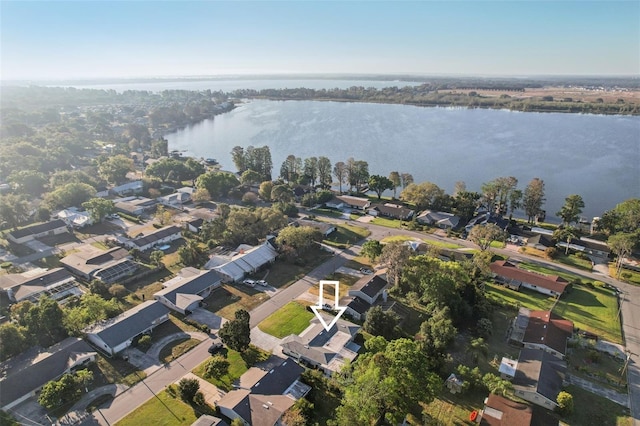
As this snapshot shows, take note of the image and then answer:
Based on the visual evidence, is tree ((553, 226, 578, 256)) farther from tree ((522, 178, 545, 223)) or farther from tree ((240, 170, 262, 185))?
tree ((240, 170, 262, 185))

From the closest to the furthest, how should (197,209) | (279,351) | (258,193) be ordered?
(279,351)
(197,209)
(258,193)

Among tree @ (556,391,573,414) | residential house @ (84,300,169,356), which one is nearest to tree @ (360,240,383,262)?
tree @ (556,391,573,414)

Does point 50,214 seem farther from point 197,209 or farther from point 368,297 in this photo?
point 368,297

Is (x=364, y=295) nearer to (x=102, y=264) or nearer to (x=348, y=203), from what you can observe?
(x=102, y=264)

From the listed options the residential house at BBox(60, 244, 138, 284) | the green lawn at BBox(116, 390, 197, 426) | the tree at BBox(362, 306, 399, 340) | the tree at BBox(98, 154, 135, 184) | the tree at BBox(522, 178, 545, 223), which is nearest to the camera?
the green lawn at BBox(116, 390, 197, 426)

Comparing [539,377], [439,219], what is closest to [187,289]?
[539,377]

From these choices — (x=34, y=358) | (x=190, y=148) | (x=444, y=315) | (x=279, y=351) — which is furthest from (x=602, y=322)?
(x=190, y=148)
